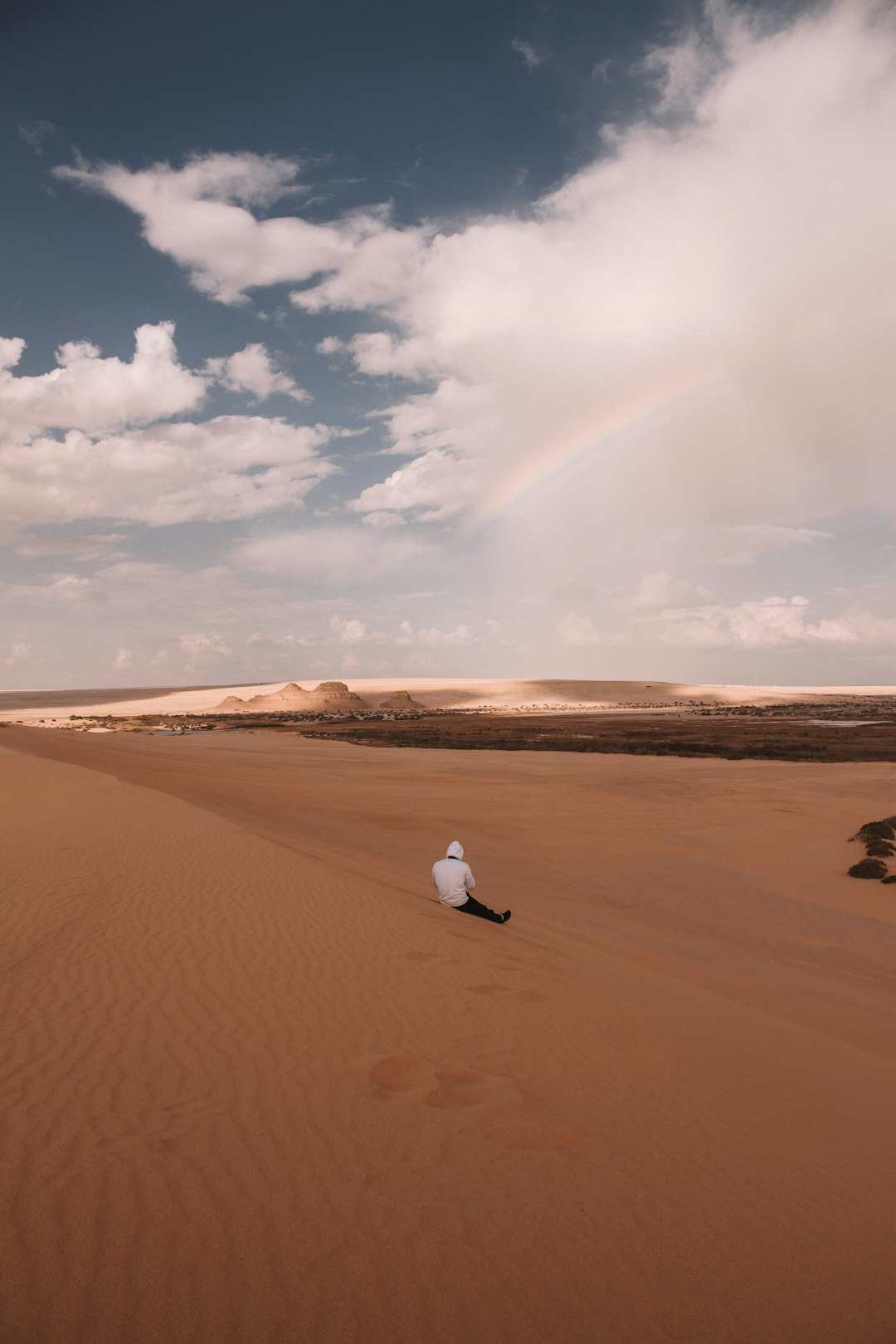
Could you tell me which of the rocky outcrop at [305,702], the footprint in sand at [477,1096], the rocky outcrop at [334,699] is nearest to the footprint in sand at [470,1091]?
the footprint in sand at [477,1096]

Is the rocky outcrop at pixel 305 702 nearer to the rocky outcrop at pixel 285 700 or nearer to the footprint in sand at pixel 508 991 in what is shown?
the rocky outcrop at pixel 285 700

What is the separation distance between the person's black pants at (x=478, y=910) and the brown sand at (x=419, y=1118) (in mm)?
156

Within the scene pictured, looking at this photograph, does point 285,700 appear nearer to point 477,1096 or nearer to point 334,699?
point 334,699

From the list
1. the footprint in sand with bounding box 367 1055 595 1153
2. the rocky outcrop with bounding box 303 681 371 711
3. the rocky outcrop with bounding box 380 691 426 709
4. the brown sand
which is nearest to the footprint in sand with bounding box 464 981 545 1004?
the brown sand

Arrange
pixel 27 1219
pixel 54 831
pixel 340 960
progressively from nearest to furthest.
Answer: pixel 27 1219
pixel 340 960
pixel 54 831

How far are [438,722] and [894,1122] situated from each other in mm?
78189

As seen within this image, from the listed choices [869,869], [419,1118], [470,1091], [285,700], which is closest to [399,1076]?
[470,1091]

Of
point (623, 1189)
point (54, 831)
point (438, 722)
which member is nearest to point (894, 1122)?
point (623, 1189)

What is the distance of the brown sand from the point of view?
3570 mm

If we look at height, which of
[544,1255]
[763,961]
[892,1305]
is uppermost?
[544,1255]

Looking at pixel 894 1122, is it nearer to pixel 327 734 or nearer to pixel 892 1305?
pixel 892 1305

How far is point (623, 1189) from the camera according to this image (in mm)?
4457

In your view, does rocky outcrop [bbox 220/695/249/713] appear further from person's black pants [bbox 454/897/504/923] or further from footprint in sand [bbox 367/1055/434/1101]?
footprint in sand [bbox 367/1055/434/1101]

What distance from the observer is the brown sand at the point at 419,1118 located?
3.57m
